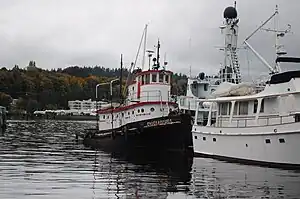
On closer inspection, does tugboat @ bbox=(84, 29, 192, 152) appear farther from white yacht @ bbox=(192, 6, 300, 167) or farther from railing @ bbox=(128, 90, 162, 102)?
white yacht @ bbox=(192, 6, 300, 167)

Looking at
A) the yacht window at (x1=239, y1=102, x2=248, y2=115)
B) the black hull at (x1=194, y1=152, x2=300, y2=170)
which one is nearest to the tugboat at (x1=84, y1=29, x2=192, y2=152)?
the black hull at (x1=194, y1=152, x2=300, y2=170)

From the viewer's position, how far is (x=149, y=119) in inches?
1718

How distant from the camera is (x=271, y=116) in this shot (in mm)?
31578

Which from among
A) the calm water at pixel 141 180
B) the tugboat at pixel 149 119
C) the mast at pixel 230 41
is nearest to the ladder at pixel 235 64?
the mast at pixel 230 41

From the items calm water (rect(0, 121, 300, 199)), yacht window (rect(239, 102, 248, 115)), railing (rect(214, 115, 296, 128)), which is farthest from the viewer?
yacht window (rect(239, 102, 248, 115))

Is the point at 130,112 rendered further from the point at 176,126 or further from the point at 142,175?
the point at 142,175

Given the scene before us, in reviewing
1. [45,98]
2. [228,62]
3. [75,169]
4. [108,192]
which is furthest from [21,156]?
[45,98]

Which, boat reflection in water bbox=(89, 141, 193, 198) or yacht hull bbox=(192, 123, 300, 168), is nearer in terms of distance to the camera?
boat reflection in water bbox=(89, 141, 193, 198)

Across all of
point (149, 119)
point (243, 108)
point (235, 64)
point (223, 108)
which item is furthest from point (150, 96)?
point (243, 108)

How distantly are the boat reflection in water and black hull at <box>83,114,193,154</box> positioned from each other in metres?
2.63

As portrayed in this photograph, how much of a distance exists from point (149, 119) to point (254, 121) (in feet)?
42.7

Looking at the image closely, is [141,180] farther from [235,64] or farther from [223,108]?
[235,64]

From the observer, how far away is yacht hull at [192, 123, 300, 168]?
2833 centimetres

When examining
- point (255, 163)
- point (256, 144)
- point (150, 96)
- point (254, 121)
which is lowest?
point (255, 163)
